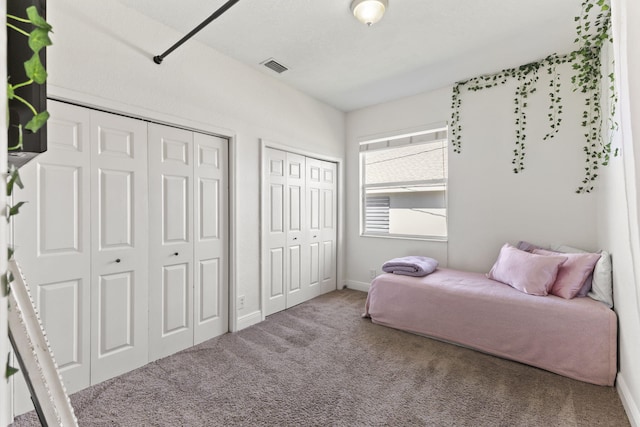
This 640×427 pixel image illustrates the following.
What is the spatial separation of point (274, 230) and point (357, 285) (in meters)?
1.67

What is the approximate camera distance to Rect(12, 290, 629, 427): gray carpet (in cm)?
171

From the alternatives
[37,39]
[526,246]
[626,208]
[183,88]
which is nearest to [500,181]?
[526,246]

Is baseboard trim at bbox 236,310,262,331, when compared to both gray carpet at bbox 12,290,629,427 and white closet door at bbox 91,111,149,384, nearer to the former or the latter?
gray carpet at bbox 12,290,629,427

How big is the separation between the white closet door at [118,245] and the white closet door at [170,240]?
0.23 ft

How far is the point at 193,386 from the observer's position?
2.01 metres

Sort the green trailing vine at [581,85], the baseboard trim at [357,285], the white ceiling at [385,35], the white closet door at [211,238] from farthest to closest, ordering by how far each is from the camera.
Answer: the baseboard trim at [357,285]
the white closet door at [211,238]
the green trailing vine at [581,85]
the white ceiling at [385,35]

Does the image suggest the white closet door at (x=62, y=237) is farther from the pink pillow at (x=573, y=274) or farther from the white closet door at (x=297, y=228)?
the pink pillow at (x=573, y=274)

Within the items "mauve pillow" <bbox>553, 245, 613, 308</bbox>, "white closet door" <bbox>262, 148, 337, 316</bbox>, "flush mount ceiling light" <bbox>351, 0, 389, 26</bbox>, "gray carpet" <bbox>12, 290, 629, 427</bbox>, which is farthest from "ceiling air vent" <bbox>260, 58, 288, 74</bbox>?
"mauve pillow" <bbox>553, 245, 613, 308</bbox>

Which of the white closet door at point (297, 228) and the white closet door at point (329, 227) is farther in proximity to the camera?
the white closet door at point (329, 227)

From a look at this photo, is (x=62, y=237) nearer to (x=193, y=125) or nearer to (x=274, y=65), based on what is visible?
(x=193, y=125)

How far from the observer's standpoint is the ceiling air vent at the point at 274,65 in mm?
2922

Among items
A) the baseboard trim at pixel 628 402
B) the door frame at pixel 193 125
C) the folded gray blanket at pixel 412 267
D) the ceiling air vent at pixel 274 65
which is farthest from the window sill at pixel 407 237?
the ceiling air vent at pixel 274 65

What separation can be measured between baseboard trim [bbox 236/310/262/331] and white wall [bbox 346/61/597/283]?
1.93 meters

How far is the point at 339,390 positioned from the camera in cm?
196
